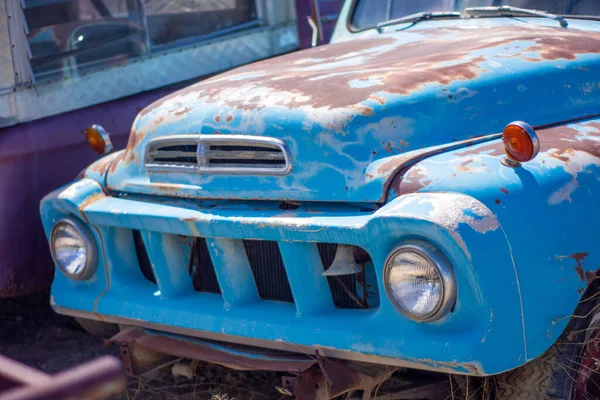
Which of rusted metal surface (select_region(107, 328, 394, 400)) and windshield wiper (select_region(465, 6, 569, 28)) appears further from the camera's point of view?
windshield wiper (select_region(465, 6, 569, 28))

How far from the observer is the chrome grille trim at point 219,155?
276 centimetres

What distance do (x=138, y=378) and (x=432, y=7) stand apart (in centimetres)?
224

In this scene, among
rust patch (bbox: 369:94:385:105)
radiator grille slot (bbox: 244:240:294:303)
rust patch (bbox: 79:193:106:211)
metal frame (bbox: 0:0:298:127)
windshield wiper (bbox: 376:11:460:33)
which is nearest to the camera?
rust patch (bbox: 369:94:385:105)

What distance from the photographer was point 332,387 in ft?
8.45

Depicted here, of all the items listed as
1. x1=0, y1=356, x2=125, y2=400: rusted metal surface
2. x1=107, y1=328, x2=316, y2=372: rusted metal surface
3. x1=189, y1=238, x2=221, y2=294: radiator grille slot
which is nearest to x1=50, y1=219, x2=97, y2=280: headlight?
x1=107, y1=328, x2=316, y2=372: rusted metal surface

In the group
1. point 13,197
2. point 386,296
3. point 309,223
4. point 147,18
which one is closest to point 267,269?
point 309,223

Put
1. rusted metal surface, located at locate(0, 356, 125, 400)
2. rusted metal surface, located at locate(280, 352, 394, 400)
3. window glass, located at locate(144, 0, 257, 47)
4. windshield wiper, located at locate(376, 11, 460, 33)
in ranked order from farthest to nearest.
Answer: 1. window glass, located at locate(144, 0, 257, 47)
2. windshield wiper, located at locate(376, 11, 460, 33)
3. rusted metal surface, located at locate(280, 352, 394, 400)
4. rusted metal surface, located at locate(0, 356, 125, 400)

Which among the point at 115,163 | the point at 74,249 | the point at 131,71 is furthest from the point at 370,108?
the point at 131,71

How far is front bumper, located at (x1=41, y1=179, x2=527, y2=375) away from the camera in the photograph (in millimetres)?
2256

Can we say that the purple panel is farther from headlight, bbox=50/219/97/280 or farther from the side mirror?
the side mirror

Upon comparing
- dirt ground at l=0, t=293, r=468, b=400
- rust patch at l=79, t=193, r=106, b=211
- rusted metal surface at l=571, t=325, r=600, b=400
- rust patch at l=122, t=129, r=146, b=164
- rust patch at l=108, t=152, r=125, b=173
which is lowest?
dirt ground at l=0, t=293, r=468, b=400

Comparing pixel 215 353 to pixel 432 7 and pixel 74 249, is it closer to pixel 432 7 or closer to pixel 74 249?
pixel 74 249

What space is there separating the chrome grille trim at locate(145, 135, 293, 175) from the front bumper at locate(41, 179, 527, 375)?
0.14 m

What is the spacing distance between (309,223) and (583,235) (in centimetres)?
82
